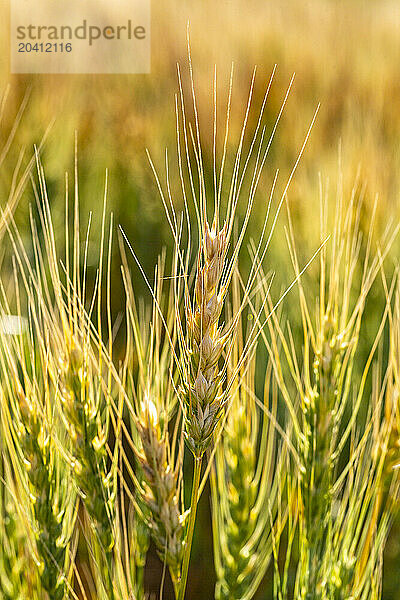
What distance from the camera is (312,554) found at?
0.46 meters

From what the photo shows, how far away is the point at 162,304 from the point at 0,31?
0.36m

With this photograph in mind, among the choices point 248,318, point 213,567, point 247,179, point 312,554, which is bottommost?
point 213,567

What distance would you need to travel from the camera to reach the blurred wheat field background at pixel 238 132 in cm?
68

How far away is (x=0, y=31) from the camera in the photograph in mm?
636

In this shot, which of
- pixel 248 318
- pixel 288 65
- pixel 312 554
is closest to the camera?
pixel 312 554

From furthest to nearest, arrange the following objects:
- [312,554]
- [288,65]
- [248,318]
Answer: [288,65] → [248,318] → [312,554]

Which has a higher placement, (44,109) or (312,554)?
(44,109)

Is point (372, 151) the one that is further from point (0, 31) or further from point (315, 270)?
point (0, 31)

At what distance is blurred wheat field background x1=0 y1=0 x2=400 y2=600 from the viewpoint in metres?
0.68

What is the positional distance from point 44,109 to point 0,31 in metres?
0.10

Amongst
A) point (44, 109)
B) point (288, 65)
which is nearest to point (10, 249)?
point (44, 109)

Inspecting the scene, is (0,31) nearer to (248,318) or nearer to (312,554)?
(248,318)

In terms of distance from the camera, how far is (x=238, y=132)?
686 mm

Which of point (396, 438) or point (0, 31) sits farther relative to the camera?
point (0, 31)
